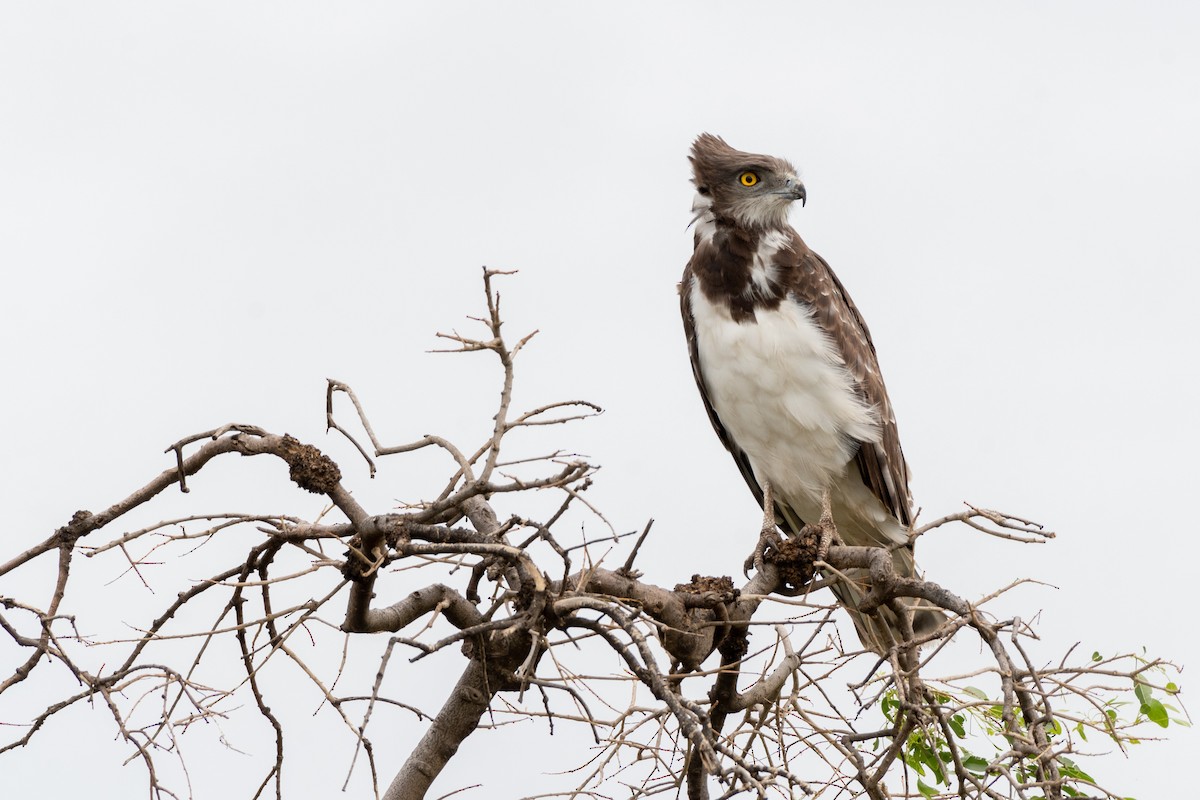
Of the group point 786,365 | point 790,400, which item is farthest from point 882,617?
point 786,365

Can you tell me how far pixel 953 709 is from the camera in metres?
3.86

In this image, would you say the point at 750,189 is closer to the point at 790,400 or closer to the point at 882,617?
the point at 790,400

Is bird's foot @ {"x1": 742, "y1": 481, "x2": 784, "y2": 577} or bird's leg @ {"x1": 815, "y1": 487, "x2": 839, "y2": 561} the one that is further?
bird's foot @ {"x1": 742, "y1": 481, "x2": 784, "y2": 577}

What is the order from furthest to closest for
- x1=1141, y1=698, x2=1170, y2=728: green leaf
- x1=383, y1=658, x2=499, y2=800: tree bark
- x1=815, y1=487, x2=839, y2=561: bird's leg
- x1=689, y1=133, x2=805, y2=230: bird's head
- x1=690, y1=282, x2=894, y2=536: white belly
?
x1=689, y1=133, x2=805, y2=230: bird's head
x1=690, y1=282, x2=894, y2=536: white belly
x1=815, y1=487, x2=839, y2=561: bird's leg
x1=383, y1=658, x2=499, y2=800: tree bark
x1=1141, y1=698, x2=1170, y2=728: green leaf

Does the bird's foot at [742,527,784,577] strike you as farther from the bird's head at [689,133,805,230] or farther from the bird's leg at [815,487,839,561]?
the bird's head at [689,133,805,230]

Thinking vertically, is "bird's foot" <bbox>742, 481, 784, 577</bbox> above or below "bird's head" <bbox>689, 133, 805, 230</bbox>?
below

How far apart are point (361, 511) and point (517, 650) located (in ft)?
2.21

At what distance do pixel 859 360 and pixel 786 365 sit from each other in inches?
16.9

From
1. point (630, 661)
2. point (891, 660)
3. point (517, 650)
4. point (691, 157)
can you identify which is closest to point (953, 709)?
point (891, 660)

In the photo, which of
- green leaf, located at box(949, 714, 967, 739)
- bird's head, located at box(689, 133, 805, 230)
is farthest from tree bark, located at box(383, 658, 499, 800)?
bird's head, located at box(689, 133, 805, 230)

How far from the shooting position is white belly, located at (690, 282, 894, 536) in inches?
250

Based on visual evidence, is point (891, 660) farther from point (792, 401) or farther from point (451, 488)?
point (792, 401)

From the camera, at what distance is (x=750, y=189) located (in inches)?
261

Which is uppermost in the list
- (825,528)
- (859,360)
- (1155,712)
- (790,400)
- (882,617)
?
(859,360)
